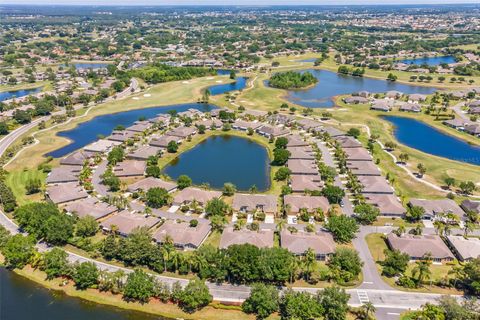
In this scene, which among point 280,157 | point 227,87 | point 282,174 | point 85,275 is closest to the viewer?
point 85,275

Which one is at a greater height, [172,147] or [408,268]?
[172,147]

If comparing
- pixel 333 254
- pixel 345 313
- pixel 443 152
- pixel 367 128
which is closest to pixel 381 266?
pixel 333 254

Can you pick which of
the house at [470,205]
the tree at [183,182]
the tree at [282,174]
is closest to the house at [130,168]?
the tree at [183,182]

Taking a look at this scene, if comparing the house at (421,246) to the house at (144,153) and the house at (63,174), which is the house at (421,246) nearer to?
the house at (144,153)

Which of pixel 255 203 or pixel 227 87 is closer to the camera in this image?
pixel 255 203

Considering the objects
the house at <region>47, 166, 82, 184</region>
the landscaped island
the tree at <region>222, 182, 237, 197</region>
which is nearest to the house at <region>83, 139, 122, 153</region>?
the house at <region>47, 166, 82, 184</region>

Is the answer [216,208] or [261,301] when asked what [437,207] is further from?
[261,301]

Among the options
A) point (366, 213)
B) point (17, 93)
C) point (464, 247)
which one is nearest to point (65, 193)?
point (366, 213)

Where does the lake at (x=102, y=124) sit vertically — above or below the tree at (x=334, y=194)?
below
